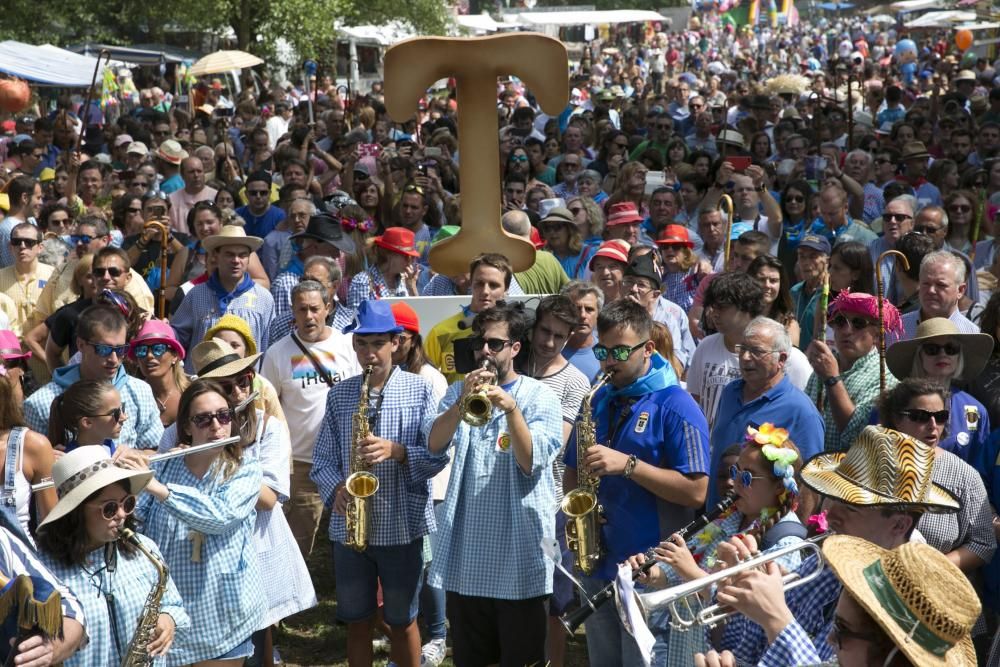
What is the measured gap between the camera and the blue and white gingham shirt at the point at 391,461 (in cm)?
598

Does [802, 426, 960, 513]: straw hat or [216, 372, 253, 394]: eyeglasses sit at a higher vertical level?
[802, 426, 960, 513]: straw hat

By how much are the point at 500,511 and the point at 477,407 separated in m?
0.56

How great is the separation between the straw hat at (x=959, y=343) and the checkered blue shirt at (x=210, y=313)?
3983mm

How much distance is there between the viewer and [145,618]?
4422 millimetres

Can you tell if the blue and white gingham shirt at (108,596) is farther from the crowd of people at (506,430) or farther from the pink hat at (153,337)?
the pink hat at (153,337)

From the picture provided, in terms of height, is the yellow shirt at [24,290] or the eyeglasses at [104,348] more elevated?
the eyeglasses at [104,348]

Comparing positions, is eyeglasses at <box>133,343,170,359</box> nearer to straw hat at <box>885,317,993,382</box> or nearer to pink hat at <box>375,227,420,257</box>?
pink hat at <box>375,227,420,257</box>

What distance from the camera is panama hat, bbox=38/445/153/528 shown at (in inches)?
171

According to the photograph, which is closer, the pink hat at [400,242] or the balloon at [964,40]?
the pink hat at [400,242]

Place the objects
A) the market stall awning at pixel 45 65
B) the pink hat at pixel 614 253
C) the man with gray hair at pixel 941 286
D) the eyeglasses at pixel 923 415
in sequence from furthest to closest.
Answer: the market stall awning at pixel 45 65, the pink hat at pixel 614 253, the man with gray hair at pixel 941 286, the eyeglasses at pixel 923 415

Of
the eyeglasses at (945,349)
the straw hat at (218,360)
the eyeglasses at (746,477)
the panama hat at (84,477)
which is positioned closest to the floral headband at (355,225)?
the straw hat at (218,360)

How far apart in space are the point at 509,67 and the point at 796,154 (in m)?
7.66

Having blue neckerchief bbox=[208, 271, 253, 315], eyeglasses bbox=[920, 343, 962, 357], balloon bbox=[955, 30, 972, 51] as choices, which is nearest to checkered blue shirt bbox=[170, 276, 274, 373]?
blue neckerchief bbox=[208, 271, 253, 315]

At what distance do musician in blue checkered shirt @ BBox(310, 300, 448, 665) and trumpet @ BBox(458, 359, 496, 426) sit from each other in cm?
64
